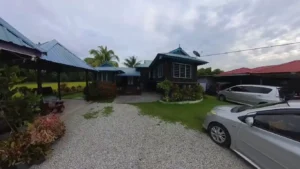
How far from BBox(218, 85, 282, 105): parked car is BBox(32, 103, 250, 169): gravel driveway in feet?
24.1

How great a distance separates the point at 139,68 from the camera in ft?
74.3

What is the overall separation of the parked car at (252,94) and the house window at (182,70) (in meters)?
3.53

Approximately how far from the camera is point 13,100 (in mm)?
4195

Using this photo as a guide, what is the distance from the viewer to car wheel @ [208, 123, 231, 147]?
4.66 m

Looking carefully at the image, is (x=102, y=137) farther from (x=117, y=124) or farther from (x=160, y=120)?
(x=160, y=120)

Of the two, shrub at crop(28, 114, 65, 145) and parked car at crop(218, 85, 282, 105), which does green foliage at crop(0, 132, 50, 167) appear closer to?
shrub at crop(28, 114, 65, 145)

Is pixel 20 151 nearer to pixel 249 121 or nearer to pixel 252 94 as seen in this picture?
pixel 249 121

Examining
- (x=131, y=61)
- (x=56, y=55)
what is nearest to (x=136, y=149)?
(x=56, y=55)

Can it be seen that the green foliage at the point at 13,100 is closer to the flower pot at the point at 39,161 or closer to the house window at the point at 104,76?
the flower pot at the point at 39,161

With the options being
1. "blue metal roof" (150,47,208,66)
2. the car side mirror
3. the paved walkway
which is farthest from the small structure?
the car side mirror

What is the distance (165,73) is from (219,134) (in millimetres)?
9210

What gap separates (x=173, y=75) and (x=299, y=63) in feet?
41.2

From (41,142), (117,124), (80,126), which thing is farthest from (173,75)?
(41,142)

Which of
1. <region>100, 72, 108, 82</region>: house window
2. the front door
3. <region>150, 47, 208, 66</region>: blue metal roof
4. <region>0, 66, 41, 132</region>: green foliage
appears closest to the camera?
the front door
